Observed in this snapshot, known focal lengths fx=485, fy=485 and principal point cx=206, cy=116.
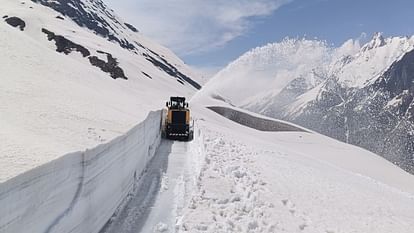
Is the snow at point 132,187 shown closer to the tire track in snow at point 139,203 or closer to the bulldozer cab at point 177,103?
the tire track in snow at point 139,203

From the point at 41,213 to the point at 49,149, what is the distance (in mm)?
1529

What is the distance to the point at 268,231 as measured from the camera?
9.73 metres

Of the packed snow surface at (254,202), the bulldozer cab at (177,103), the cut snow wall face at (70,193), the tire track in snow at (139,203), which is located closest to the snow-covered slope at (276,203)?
the packed snow surface at (254,202)

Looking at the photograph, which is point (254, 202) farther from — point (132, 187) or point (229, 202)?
point (132, 187)

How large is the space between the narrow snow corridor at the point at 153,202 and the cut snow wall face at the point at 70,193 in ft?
1.04

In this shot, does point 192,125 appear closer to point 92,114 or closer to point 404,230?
point 92,114

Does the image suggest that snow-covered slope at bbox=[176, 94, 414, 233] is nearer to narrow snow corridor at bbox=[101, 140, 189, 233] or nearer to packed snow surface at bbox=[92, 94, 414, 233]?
packed snow surface at bbox=[92, 94, 414, 233]

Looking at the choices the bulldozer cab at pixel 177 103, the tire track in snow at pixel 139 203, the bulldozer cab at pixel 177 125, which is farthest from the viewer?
the bulldozer cab at pixel 177 103

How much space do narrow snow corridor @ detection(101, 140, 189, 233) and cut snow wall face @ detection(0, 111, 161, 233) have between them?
317 mm

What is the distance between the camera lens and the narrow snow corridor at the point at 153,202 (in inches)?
389

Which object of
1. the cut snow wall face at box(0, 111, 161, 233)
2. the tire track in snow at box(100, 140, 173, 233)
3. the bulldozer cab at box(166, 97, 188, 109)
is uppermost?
the bulldozer cab at box(166, 97, 188, 109)

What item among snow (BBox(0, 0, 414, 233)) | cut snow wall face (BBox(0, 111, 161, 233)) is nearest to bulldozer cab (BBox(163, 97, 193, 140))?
snow (BBox(0, 0, 414, 233))

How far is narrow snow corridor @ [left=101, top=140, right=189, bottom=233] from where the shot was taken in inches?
389

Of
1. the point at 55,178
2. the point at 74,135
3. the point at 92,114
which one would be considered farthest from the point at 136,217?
the point at 92,114
